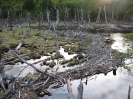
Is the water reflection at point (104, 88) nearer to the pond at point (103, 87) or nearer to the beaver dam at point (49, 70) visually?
the pond at point (103, 87)

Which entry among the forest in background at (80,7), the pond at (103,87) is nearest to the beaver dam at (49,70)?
the pond at (103,87)

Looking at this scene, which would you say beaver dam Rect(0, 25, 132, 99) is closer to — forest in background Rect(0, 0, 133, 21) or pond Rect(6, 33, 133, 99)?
pond Rect(6, 33, 133, 99)

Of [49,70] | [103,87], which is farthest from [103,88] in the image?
[49,70]

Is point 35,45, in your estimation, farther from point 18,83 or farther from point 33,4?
point 33,4

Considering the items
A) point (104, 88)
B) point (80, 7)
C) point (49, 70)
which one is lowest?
point (104, 88)

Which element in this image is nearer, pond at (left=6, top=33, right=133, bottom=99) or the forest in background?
pond at (left=6, top=33, right=133, bottom=99)

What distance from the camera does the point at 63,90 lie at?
22562mm

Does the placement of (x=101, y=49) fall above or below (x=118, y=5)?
below

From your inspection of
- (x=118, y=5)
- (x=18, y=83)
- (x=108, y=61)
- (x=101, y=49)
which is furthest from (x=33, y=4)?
(x=18, y=83)

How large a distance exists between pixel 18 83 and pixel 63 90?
511 cm

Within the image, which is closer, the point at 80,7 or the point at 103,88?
the point at 103,88

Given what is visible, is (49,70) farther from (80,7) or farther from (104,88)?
(80,7)

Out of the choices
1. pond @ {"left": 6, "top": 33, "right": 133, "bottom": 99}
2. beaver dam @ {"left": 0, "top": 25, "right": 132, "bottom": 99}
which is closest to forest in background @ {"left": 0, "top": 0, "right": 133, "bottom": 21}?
beaver dam @ {"left": 0, "top": 25, "right": 132, "bottom": 99}

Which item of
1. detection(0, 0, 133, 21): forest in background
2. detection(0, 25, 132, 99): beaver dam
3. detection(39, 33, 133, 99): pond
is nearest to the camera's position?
detection(0, 25, 132, 99): beaver dam
